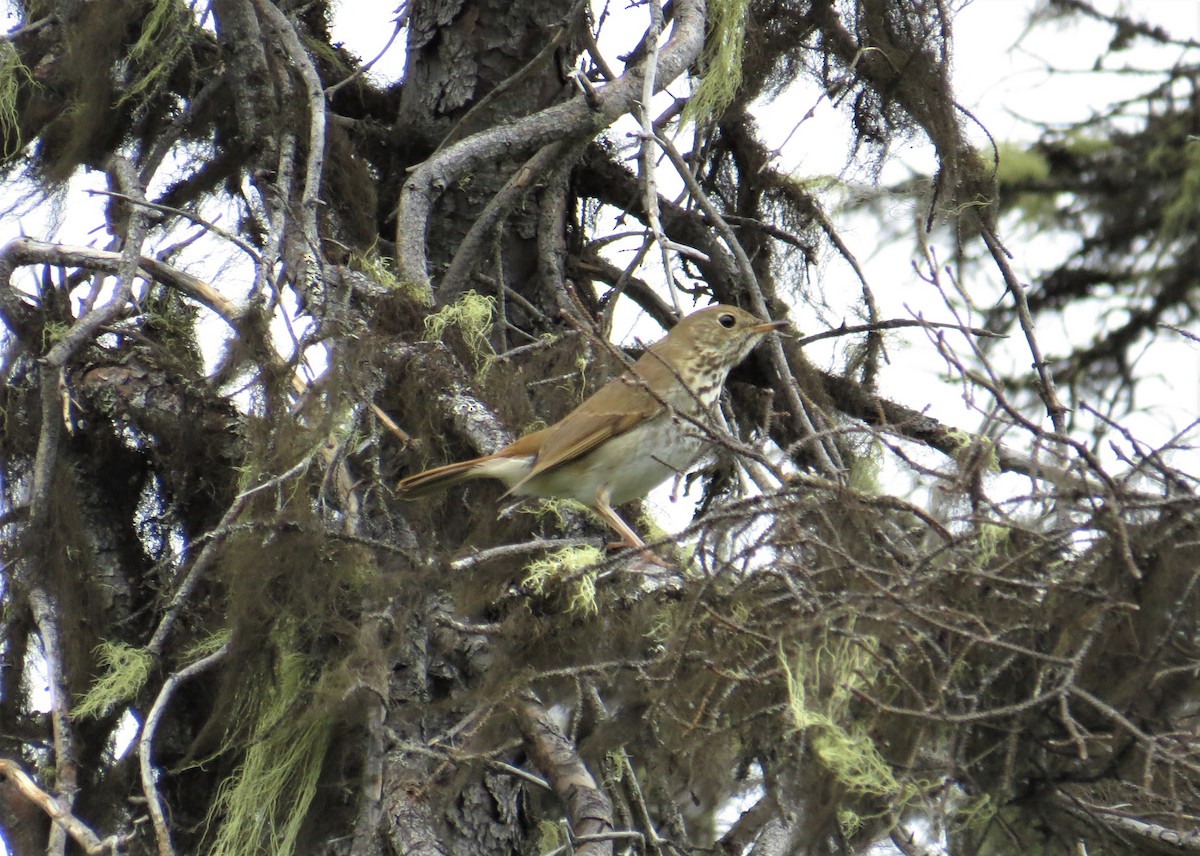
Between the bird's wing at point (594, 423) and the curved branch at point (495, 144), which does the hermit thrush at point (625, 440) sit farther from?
the curved branch at point (495, 144)

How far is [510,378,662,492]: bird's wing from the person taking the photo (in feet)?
15.4

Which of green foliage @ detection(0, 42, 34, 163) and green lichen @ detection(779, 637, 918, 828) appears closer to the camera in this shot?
green lichen @ detection(779, 637, 918, 828)

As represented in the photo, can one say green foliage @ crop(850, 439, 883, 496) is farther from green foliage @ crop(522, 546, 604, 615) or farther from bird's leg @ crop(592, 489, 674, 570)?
green foliage @ crop(522, 546, 604, 615)

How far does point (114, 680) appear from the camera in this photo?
427 cm

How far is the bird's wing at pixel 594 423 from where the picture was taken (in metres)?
4.70

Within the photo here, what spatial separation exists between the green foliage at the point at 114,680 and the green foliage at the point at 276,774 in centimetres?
38

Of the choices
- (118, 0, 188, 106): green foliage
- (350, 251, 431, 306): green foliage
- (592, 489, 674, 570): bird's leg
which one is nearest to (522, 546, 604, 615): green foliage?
(592, 489, 674, 570): bird's leg

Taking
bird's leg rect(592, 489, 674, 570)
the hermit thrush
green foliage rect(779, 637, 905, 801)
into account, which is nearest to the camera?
green foliage rect(779, 637, 905, 801)

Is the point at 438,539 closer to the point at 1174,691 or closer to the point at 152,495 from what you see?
the point at 152,495

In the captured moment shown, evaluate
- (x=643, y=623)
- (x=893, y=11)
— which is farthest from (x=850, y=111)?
(x=643, y=623)

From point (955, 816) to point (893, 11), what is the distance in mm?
3447

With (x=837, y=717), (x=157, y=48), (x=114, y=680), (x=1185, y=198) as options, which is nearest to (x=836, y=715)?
(x=837, y=717)

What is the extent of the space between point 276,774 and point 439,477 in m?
0.98

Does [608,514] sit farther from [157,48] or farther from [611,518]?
[157,48]
